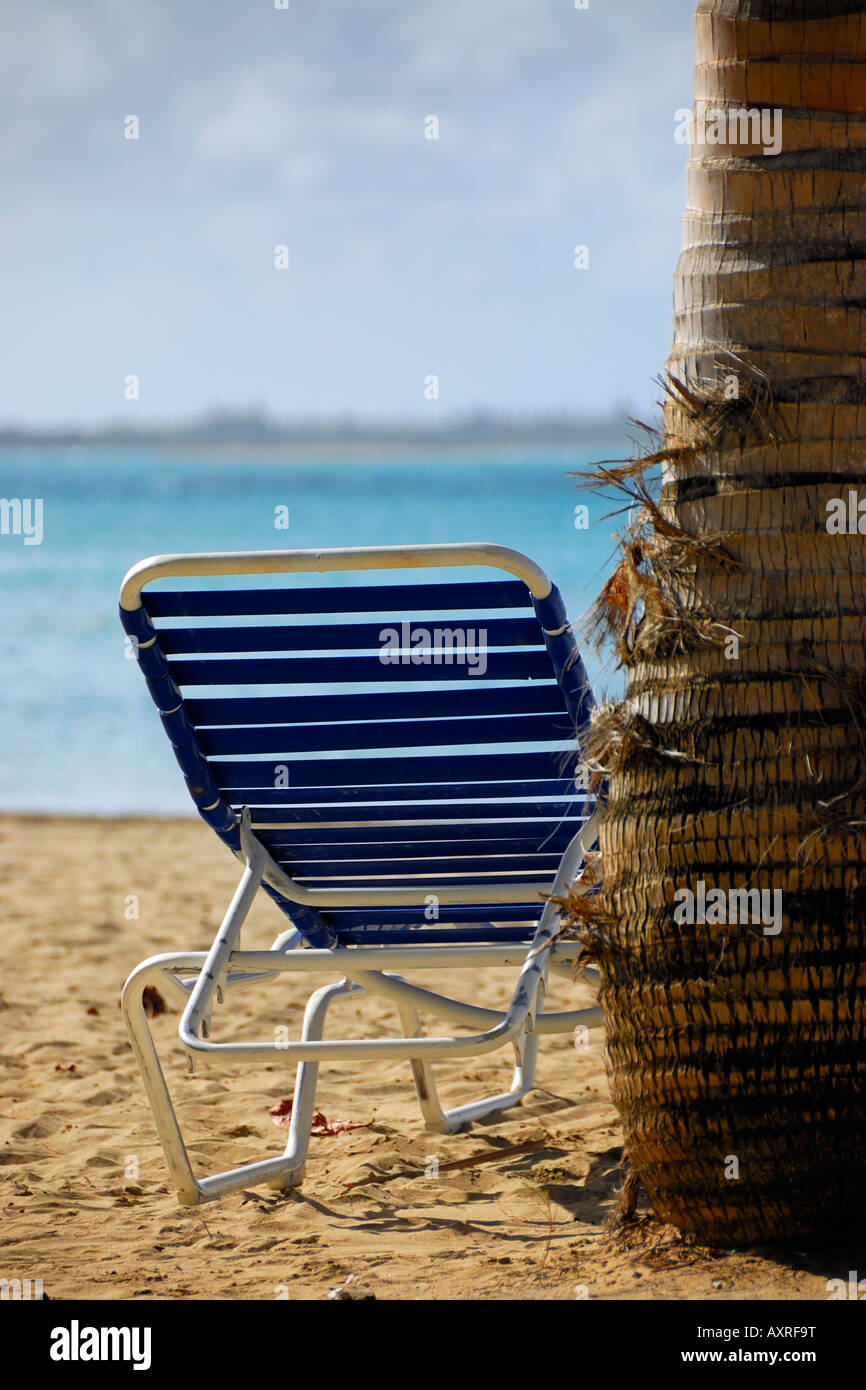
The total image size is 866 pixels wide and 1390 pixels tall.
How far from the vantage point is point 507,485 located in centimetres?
5722

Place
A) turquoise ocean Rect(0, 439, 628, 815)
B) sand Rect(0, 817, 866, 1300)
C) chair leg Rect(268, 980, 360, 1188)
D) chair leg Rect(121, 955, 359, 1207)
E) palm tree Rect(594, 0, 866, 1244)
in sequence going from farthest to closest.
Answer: turquoise ocean Rect(0, 439, 628, 815) → chair leg Rect(268, 980, 360, 1188) → chair leg Rect(121, 955, 359, 1207) → sand Rect(0, 817, 866, 1300) → palm tree Rect(594, 0, 866, 1244)

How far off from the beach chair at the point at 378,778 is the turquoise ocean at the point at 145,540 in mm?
273

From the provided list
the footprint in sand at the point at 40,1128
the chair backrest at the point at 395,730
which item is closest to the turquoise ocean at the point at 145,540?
the chair backrest at the point at 395,730

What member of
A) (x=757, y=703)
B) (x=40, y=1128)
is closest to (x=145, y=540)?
(x=40, y=1128)

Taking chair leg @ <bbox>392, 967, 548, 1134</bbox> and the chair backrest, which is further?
chair leg @ <bbox>392, 967, 548, 1134</bbox>

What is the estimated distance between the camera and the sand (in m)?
2.75

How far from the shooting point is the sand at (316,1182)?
9.02 feet

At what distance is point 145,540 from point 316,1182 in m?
35.9

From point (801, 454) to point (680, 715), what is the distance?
536 millimetres

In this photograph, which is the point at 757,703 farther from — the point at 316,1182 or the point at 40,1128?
the point at 40,1128

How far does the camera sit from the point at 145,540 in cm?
3825

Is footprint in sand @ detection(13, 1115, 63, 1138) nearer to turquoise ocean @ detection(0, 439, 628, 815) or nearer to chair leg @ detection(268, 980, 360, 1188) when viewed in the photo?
chair leg @ detection(268, 980, 360, 1188)

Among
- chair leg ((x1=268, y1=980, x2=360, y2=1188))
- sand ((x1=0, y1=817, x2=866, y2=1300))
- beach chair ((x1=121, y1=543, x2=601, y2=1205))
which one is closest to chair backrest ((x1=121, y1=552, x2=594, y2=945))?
beach chair ((x1=121, y1=543, x2=601, y2=1205))
